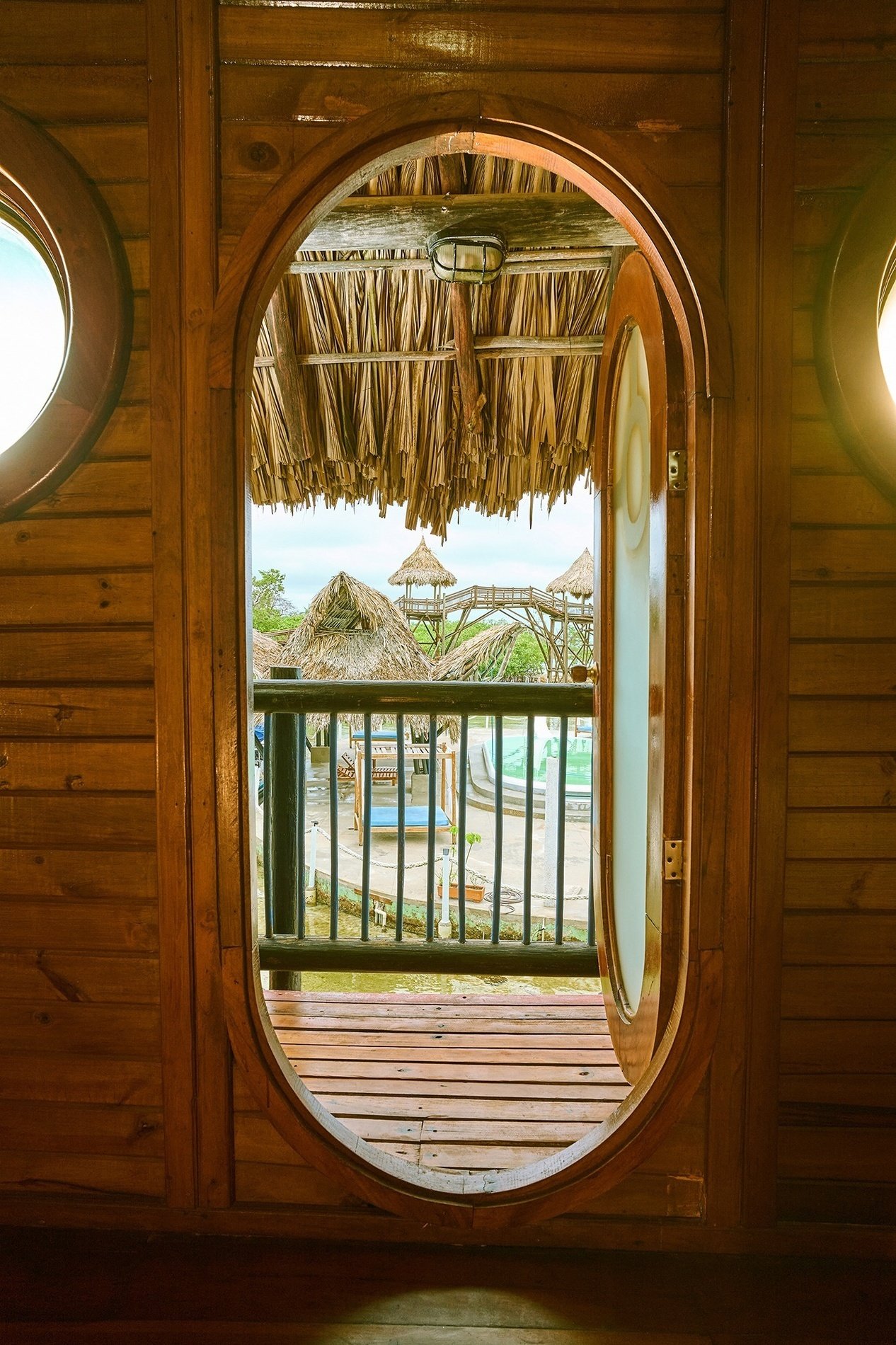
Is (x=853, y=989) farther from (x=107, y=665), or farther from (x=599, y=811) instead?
(x=107, y=665)

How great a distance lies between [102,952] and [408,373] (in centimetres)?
246

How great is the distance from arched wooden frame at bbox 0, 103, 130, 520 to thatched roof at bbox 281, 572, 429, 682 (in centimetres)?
580

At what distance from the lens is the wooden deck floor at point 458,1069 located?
1.70m

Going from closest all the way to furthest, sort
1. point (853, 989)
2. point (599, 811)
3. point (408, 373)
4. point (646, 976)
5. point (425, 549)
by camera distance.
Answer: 1. point (853, 989)
2. point (646, 976)
3. point (599, 811)
4. point (408, 373)
5. point (425, 549)

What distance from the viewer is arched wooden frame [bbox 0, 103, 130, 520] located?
1269mm

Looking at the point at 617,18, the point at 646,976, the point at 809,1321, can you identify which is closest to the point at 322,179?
the point at 617,18

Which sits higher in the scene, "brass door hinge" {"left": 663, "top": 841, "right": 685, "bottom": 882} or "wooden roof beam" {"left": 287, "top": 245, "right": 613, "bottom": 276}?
"wooden roof beam" {"left": 287, "top": 245, "right": 613, "bottom": 276}

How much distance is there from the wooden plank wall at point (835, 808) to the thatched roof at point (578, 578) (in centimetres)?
896

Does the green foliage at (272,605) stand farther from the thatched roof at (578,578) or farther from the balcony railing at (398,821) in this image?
the balcony railing at (398,821)

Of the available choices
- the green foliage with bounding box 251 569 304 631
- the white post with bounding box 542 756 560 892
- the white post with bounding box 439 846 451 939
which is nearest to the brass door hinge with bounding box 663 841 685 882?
the white post with bounding box 542 756 560 892

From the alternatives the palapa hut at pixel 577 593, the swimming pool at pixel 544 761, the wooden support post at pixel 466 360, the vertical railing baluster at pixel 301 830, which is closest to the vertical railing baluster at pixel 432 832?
the vertical railing baluster at pixel 301 830

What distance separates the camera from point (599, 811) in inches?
85.4

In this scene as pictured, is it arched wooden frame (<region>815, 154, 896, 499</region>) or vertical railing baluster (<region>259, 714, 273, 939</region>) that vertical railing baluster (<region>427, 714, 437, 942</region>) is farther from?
arched wooden frame (<region>815, 154, 896, 499</region>)

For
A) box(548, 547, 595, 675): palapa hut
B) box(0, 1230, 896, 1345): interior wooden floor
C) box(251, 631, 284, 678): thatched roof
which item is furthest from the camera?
box(548, 547, 595, 675): palapa hut
